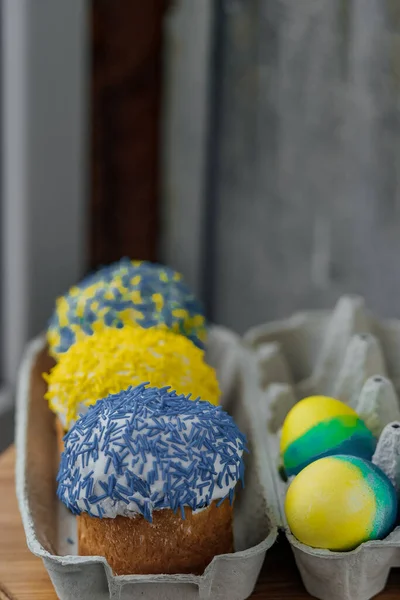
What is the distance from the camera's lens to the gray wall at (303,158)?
120 cm

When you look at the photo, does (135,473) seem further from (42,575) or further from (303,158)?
(303,158)

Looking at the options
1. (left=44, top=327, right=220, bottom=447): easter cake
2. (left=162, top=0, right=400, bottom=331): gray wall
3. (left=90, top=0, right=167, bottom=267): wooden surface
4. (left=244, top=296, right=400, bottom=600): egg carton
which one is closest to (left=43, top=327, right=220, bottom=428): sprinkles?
(left=44, top=327, right=220, bottom=447): easter cake

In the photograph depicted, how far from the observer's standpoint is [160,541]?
0.68m

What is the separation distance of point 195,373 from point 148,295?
20 centimetres

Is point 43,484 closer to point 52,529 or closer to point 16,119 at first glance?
point 52,529

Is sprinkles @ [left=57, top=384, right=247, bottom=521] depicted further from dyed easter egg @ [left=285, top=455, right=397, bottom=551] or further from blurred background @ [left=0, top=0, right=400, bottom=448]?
blurred background @ [left=0, top=0, right=400, bottom=448]

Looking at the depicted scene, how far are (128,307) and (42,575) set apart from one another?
0.35 meters

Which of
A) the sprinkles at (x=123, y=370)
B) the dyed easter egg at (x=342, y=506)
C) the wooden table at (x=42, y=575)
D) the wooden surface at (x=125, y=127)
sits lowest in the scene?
the wooden table at (x=42, y=575)

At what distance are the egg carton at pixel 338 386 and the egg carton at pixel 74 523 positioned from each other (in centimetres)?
2

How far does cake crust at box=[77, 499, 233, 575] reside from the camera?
26.6 inches

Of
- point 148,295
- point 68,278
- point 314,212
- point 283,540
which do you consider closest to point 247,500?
point 283,540

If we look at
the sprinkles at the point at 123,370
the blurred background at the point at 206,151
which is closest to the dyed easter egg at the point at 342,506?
the sprinkles at the point at 123,370

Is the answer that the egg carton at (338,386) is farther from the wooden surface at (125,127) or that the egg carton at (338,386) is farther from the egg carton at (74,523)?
the wooden surface at (125,127)

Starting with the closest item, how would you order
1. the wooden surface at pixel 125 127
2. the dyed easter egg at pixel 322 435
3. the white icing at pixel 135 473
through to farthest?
the white icing at pixel 135 473 → the dyed easter egg at pixel 322 435 → the wooden surface at pixel 125 127
